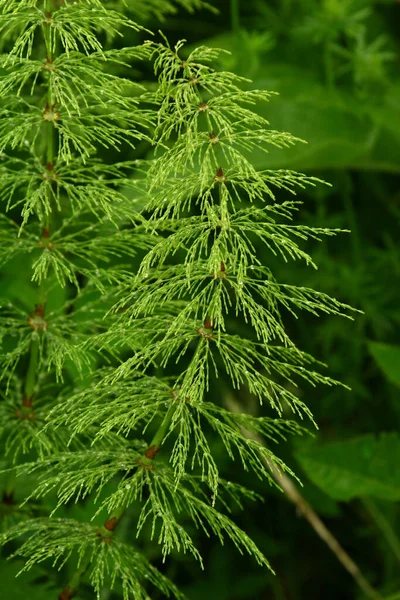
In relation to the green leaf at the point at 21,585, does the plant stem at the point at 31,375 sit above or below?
above

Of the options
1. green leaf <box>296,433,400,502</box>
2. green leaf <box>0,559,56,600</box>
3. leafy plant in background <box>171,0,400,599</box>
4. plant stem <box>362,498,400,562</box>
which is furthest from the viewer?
plant stem <box>362,498,400,562</box>

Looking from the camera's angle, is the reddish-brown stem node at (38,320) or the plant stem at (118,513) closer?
the plant stem at (118,513)

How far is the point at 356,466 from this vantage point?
6.31 feet

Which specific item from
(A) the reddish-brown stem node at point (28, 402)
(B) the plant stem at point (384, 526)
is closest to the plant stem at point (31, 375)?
(A) the reddish-brown stem node at point (28, 402)

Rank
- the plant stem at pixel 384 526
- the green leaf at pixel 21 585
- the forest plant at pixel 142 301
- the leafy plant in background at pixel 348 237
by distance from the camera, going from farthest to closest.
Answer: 1. the plant stem at pixel 384 526
2. the leafy plant in background at pixel 348 237
3. the green leaf at pixel 21 585
4. the forest plant at pixel 142 301

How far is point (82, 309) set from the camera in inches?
55.9

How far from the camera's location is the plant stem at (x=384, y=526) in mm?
2182

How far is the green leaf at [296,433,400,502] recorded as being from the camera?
1.87m

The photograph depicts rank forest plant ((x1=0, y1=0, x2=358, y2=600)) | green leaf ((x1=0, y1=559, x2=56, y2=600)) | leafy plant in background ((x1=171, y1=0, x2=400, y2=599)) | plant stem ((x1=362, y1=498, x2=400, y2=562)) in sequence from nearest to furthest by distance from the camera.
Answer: forest plant ((x1=0, y1=0, x2=358, y2=600)), green leaf ((x1=0, y1=559, x2=56, y2=600)), leafy plant in background ((x1=171, y1=0, x2=400, y2=599)), plant stem ((x1=362, y1=498, x2=400, y2=562))

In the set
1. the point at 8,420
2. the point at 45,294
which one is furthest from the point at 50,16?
the point at 8,420

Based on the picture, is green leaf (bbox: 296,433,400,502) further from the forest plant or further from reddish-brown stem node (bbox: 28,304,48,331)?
reddish-brown stem node (bbox: 28,304,48,331)

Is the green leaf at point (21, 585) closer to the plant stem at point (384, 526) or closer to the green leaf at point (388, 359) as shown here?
the green leaf at point (388, 359)

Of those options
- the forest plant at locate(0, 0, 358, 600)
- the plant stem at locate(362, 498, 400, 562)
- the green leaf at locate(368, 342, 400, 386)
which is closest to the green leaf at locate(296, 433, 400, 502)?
the green leaf at locate(368, 342, 400, 386)

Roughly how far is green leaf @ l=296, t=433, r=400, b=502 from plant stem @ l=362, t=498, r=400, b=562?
303 mm
